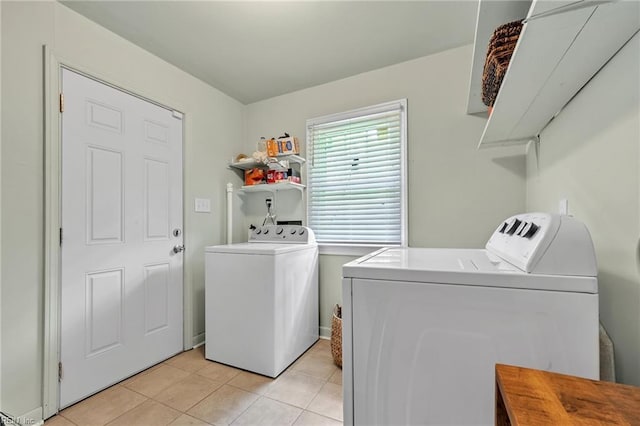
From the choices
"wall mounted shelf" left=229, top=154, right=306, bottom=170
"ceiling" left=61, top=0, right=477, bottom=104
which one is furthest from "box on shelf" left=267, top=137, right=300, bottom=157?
"ceiling" left=61, top=0, right=477, bottom=104

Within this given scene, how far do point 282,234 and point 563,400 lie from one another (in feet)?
7.23

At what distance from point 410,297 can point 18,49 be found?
233 cm

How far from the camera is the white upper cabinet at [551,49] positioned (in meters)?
0.69

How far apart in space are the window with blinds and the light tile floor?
1153mm

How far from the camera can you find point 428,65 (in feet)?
7.27

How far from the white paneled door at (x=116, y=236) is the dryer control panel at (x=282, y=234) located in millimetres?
694

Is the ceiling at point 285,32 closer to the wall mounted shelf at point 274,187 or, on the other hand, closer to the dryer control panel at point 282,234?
the wall mounted shelf at point 274,187

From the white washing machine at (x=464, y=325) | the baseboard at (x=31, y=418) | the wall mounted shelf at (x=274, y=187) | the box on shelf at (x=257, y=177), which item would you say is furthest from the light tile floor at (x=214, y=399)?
the box on shelf at (x=257, y=177)

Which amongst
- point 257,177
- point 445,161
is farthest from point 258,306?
point 445,161

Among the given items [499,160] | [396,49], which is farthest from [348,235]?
[396,49]

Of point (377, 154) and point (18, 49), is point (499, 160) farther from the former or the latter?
point (18, 49)

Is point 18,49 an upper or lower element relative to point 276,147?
upper

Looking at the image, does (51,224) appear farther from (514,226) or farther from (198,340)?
(514,226)

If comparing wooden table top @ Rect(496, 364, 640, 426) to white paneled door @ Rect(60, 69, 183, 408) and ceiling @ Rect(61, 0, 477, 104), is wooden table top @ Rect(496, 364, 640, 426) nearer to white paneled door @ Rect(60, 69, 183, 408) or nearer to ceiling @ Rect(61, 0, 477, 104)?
ceiling @ Rect(61, 0, 477, 104)
